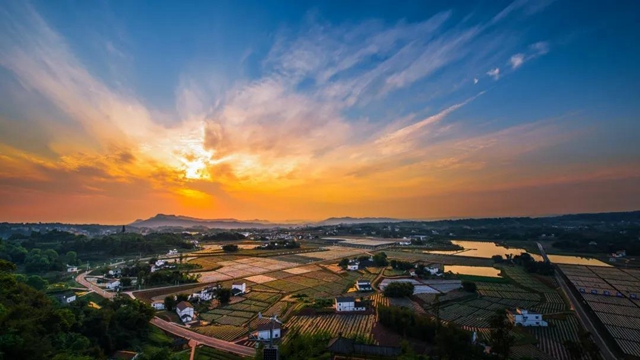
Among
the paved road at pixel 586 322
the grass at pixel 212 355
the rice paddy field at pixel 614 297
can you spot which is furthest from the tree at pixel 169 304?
the rice paddy field at pixel 614 297

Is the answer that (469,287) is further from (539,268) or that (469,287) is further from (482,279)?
(539,268)

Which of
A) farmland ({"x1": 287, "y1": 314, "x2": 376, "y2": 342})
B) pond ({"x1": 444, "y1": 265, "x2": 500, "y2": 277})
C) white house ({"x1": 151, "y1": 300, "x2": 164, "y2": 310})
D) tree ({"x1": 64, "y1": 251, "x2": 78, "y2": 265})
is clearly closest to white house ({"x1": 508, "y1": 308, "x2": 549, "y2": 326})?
farmland ({"x1": 287, "y1": 314, "x2": 376, "y2": 342})

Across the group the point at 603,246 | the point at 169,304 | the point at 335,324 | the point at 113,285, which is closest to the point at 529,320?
the point at 335,324

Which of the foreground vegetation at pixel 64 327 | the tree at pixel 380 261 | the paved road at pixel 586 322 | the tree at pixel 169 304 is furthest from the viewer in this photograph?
the tree at pixel 380 261

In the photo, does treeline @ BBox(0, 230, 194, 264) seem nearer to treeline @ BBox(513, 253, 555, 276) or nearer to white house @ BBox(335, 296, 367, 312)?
white house @ BBox(335, 296, 367, 312)

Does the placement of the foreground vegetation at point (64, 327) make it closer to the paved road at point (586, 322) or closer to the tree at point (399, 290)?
the tree at point (399, 290)

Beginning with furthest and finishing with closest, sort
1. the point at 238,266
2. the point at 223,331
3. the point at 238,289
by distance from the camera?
the point at 238,266 → the point at 238,289 → the point at 223,331
